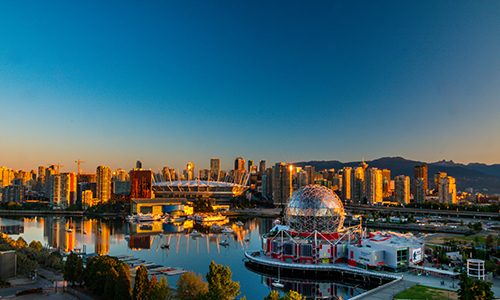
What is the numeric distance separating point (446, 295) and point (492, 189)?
187267mm

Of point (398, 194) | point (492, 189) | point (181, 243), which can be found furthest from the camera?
A: point (492, 189)

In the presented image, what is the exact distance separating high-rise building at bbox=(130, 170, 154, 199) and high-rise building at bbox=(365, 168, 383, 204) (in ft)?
153

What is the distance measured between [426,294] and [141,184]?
6869cm

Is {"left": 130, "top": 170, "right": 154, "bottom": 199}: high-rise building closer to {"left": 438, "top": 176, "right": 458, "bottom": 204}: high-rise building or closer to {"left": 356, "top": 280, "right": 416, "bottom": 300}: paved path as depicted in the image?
{"left": 438, "top": 176, "right": 458, "bottom": 204}: high-rise building

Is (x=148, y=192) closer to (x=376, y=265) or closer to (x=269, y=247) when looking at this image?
(x=269, y=247)

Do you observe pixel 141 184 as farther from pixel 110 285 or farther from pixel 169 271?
pixel 110 285

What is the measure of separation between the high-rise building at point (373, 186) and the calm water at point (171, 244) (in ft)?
147

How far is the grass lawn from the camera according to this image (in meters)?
18.8

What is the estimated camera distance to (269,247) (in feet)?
95.5

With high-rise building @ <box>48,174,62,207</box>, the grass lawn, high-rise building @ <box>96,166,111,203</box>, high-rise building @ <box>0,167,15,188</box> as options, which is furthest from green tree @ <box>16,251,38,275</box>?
high-rise building @ <box>0,167,15,188</box>

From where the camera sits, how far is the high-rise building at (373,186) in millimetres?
95500

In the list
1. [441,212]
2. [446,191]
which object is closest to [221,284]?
[441,212]

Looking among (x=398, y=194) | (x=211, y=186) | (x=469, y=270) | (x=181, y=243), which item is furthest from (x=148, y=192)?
(x=469, y=270)

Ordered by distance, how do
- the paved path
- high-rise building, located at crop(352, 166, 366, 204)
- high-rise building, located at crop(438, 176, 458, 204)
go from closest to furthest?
the paved path < high-rise building, located at crop(438, 176, 458, 204) < high-rise building, located at crop(352, 166, 366, 204)
